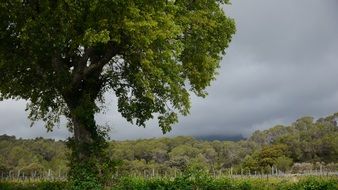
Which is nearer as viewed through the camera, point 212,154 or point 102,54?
point 102,54

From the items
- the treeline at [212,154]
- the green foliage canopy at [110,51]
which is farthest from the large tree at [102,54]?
the treeline at [212,154]

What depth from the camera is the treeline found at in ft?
366

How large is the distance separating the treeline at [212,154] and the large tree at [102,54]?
52390mm

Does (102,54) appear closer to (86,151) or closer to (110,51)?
(110,51)

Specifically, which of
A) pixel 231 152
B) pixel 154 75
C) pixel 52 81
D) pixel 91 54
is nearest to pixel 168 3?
pixel 154 75

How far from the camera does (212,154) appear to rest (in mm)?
168375

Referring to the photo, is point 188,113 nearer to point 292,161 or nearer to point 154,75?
point 154,75

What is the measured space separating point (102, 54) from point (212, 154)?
448 ft

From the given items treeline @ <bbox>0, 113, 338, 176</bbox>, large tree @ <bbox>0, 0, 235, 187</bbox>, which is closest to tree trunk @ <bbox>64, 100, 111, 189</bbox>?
large tree @ <bbox>0, 0, 235, 187</bbox>

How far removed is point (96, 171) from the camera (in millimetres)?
32219

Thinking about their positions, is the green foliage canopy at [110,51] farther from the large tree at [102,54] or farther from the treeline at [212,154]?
the treeline at [212,154]

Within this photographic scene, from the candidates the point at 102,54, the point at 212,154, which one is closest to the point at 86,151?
the point at 102,54

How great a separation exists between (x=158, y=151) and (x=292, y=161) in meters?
53.7

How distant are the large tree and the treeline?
5239 centimetres
